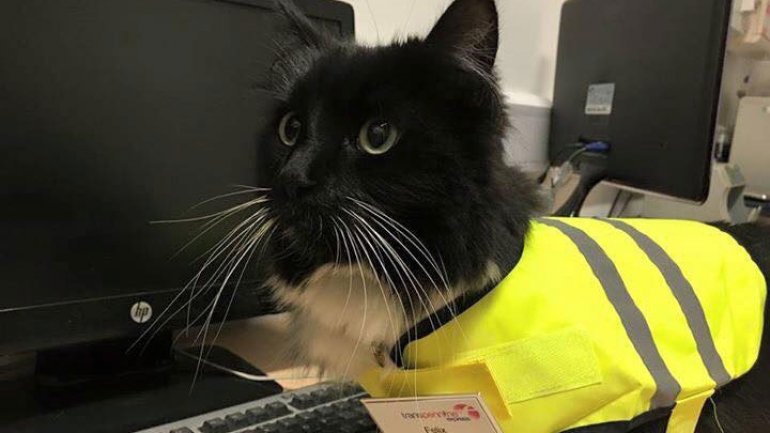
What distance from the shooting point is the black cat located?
556 millimetres

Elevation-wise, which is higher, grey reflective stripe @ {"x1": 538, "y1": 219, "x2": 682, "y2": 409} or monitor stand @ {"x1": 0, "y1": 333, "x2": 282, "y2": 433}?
grey reflective stripe @ {"x1": 538, "y1": 219, "x2": 682, "y2": 409}

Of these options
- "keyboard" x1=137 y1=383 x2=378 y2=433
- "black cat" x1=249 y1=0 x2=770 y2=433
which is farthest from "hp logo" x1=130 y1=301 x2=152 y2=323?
"black cat" x1=249 y1=0 x2=770 y2=433

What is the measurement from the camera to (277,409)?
0.74m

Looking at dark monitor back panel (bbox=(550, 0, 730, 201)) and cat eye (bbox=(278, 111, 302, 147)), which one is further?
dark monitor back panel (bbox=(550, 0, 730, 201))

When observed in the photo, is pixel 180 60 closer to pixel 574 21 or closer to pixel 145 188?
pixel 145 188

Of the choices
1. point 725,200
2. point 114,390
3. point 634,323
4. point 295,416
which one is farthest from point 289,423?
point 725,200

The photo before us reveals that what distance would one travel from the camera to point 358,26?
125cm

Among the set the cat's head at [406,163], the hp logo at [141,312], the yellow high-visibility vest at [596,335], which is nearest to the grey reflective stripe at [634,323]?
the yellow high-visibility vest at [596,335]

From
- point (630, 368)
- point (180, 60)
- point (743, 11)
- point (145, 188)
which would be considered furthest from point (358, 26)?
point (743, 11)

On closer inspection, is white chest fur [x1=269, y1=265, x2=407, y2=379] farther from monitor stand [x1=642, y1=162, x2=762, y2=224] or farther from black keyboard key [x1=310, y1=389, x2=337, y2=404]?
monitor stand [x1=642, y1=162, x2=762, y2=224]

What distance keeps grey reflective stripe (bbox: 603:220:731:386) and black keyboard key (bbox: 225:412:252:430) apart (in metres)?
0.47

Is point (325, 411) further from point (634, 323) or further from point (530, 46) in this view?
point (530, 46)

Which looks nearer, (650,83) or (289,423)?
(289,423)

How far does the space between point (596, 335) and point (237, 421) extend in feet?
1.27
